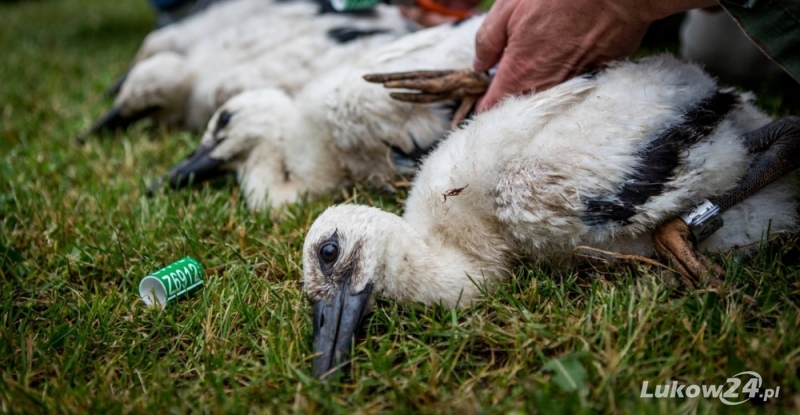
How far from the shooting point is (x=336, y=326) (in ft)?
6.41

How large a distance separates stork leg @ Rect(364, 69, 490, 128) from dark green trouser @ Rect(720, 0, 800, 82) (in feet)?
3.36

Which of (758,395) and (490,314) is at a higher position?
(758,395)

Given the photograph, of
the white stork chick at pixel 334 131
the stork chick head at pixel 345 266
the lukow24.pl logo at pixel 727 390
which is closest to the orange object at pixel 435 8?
the white stork chick at pixel 334 131

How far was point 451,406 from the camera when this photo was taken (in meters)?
1.61

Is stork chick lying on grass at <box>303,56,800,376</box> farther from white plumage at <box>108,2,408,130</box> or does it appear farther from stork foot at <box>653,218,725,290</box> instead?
white plumage at <box>108,2,408,130</box>

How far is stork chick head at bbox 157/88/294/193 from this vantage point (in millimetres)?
3291

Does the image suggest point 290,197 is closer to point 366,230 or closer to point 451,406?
point 366,230

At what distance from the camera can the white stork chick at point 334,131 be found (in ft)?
9.11

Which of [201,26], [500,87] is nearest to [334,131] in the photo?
[500,87]

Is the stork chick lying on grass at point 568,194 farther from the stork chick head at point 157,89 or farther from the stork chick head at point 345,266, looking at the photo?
the stork chick head at point 157,89

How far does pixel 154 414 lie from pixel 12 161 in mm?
2525

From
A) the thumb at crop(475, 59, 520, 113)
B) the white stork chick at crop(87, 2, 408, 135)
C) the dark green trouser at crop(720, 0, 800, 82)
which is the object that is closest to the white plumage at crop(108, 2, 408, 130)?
the white stork chick at crop(87, 2, 408, 135)

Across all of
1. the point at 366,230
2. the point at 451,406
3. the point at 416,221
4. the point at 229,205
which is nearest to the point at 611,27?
the point at 416,221

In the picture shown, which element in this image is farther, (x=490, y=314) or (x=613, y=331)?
(x=490, y=314)
